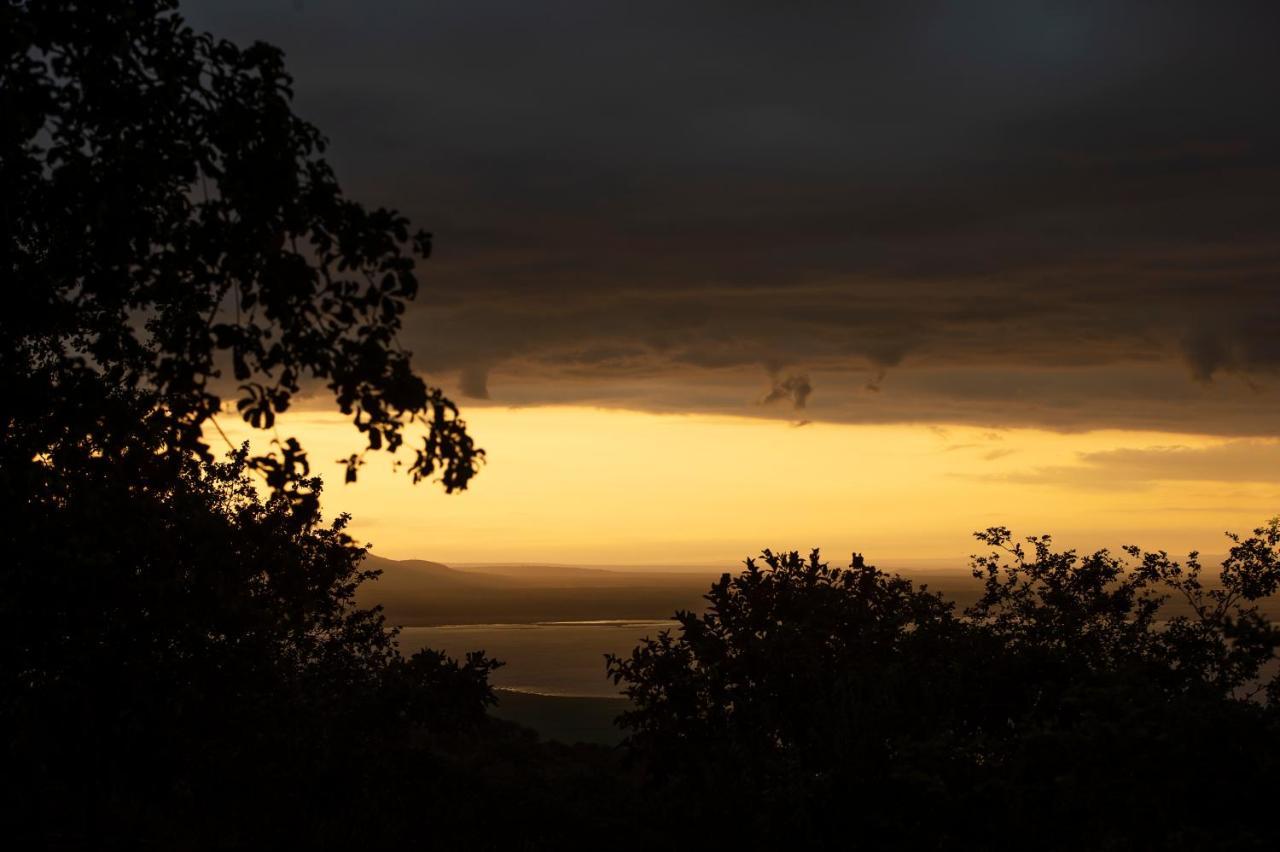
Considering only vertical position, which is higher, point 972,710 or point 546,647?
point 972,710

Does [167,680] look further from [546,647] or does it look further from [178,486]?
[546,647]

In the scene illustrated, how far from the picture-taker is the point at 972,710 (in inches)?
583

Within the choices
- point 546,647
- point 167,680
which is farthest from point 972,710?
point 546,647

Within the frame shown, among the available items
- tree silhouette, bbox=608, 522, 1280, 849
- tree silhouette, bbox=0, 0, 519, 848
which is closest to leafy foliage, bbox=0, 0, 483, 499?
tree silhouette, bbox=0, 0, 519, 848

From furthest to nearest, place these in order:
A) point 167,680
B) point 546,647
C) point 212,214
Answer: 1. point 546,647
2. point 167,680
3. point 212,214

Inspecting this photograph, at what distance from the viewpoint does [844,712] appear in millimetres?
13344

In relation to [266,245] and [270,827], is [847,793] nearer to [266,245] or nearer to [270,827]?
[270,827]

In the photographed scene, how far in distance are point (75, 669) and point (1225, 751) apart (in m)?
12.3

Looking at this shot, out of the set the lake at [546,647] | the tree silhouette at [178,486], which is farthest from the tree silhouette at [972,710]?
the lake at [546,647]

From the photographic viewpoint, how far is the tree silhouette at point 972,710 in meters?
11.7

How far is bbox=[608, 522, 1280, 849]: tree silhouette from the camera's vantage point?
11.7 meters

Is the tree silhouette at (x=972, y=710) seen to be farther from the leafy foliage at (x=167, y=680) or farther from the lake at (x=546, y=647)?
the lake at (x=546, y=647)

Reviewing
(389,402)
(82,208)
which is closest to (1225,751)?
(389,402)

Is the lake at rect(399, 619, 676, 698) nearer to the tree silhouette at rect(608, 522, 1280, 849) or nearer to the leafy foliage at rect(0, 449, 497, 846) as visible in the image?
the leafy foliage at rect(0, 449, 497, 846)
